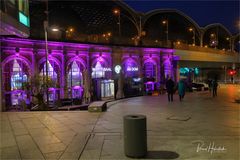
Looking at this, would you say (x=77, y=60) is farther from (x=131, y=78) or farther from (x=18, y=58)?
(x=131, y=78)

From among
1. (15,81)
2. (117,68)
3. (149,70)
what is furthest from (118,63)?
(15,81)

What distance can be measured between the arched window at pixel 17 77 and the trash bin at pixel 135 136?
18.3m

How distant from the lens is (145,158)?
725cm

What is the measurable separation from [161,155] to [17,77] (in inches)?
753

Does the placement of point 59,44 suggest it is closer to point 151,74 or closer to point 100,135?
point 151,74

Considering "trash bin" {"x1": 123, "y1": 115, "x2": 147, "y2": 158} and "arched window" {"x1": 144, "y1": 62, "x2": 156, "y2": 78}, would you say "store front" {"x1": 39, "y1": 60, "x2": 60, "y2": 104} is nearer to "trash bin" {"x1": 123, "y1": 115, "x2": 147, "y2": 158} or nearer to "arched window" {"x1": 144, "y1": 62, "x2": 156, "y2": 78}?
"arched window" {"x1": 144, "y1": 62, "x2": 156, "y2": 78}

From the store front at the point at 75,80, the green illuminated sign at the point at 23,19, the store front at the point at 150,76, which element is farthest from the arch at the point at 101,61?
the green illuminated sign at the point at 23,19

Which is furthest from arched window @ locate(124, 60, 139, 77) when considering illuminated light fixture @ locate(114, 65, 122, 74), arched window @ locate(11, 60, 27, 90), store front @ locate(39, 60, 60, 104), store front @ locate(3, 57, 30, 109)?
arched window @ locate(11, 60, 27, 90)

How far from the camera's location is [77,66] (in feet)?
94.1

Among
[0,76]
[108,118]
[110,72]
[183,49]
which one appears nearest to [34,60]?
[0,76]

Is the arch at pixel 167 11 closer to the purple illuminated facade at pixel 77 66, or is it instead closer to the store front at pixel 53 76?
the purple illuminated facade at pixel 77 66

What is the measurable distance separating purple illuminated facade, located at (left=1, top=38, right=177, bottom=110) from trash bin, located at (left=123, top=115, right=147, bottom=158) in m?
14.7

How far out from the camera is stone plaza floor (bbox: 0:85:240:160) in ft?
25.1

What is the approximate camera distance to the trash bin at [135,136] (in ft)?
23.5
